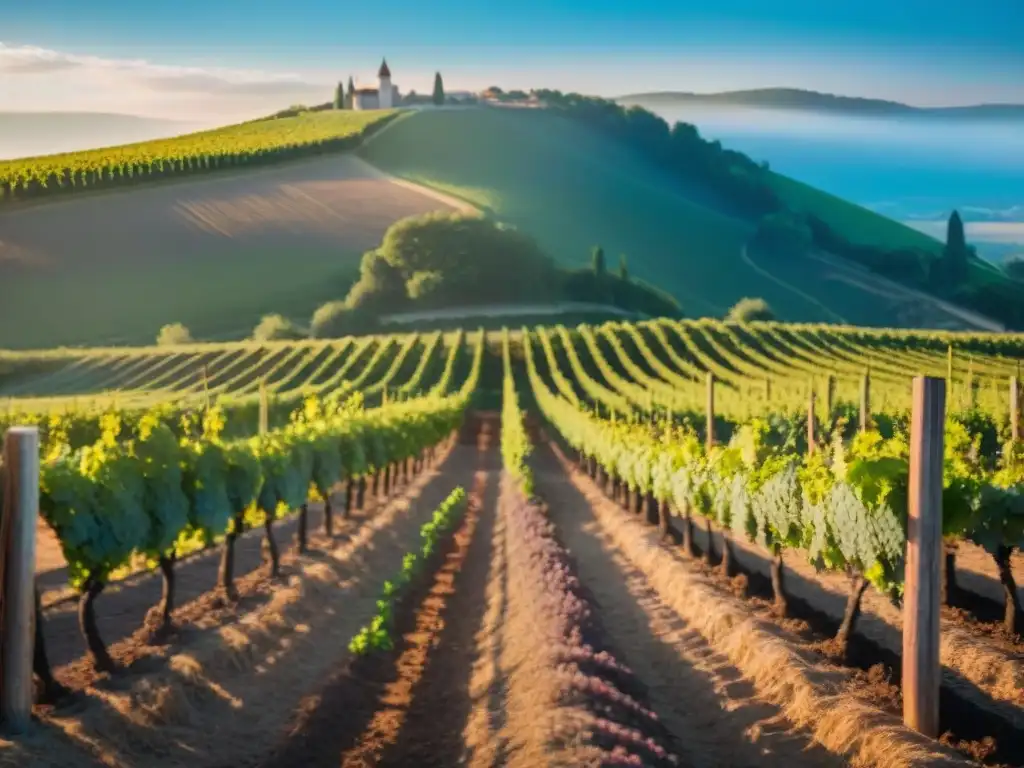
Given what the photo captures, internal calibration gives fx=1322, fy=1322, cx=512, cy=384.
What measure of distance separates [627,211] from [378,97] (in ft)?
82.3

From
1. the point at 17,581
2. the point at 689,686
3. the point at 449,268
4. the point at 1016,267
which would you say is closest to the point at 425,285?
the point at 449,268

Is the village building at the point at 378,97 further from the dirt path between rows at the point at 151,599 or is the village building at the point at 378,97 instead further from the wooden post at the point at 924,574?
the wooden post at the point at 924,574

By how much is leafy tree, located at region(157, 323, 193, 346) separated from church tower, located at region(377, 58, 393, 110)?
4813cm

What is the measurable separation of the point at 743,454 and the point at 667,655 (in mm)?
3578

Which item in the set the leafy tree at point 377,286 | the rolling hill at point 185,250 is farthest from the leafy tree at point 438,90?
the leafy tree at point 377,286

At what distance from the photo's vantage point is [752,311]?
66125mm

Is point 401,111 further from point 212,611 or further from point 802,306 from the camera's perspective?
point 212,611

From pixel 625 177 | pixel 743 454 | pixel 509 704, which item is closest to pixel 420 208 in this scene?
pixel 625 177

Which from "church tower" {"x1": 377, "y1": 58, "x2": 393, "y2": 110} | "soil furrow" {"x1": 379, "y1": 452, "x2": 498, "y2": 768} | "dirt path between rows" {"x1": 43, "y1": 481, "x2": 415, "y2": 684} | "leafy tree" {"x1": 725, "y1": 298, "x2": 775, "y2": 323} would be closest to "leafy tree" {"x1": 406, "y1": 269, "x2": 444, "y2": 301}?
"leafy tree" {"x1": 725, "y1": 298, "x2": 775, "y2": 323}

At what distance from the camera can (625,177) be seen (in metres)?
90.0

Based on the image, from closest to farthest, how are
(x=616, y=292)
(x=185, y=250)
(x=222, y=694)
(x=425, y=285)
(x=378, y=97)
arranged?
1. (x=222, y=694)
2. (x=185, y=250)
3. (x=425, y=285)
4. (x=616, y=292)
5. (x=378, y=97)

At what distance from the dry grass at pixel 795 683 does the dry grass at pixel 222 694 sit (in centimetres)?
322

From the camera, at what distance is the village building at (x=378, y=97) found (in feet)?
317

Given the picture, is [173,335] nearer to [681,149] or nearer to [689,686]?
[689,686]
